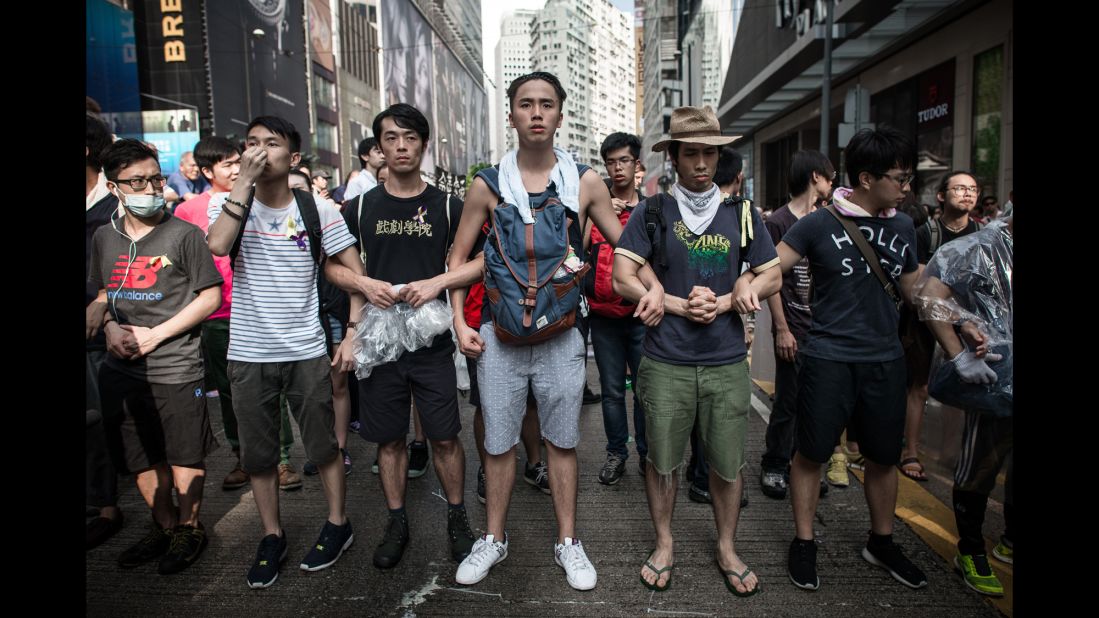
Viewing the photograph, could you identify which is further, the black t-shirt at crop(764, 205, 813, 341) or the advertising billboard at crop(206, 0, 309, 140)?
the advertising billboard at crop(206, 0, 309, 140)

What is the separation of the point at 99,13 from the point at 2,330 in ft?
99.8

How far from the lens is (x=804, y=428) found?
3162 millimetres

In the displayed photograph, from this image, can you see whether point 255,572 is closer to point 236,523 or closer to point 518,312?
point 236,523

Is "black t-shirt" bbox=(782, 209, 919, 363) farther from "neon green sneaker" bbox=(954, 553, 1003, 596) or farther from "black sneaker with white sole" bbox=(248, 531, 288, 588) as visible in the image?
"black sneaker with white sole" bbox=(248, 531, 288, 588)

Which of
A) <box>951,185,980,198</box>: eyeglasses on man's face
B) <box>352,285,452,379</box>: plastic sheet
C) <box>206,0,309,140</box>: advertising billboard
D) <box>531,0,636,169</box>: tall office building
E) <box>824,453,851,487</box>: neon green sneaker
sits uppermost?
<box>531,0,636,169</box>: tall office building

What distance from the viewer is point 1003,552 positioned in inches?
129

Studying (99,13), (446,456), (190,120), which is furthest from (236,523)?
(99,13)

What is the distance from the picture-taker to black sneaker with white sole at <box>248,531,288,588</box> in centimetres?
316

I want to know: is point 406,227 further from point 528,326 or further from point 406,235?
point 528,326

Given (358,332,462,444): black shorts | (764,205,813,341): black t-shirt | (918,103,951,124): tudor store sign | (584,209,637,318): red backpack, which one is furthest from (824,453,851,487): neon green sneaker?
(918,103,951,124): tudor store sign

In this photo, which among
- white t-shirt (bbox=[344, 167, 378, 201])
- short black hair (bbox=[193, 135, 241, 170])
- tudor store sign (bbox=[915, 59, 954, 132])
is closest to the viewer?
short black hair (bbox=[193, 135, 241, 170])

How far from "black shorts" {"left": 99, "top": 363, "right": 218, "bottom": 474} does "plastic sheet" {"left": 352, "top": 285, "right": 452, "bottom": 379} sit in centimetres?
95

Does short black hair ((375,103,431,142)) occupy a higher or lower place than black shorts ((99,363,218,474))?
higher

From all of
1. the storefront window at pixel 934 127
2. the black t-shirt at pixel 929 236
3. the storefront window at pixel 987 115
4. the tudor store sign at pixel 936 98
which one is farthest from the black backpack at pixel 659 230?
the tudor store sign at pixel 936 98
